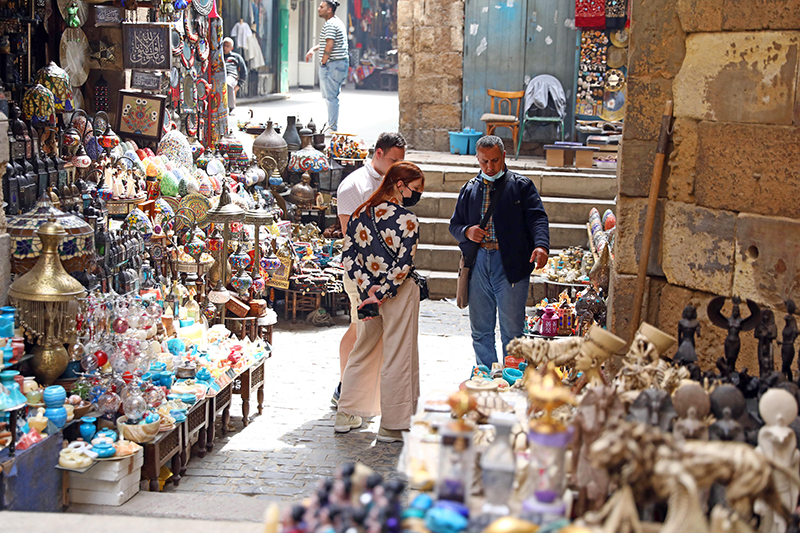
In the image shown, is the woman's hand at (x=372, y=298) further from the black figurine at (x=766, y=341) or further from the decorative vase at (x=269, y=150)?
the decorative vase at (x=269, y=150)

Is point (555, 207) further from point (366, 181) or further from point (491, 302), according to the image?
point (366, 181)

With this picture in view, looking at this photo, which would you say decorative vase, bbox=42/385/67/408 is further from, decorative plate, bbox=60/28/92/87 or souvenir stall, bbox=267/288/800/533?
decorative plate, bbox=60/28/92/87

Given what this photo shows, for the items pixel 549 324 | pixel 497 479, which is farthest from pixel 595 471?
pixel 549 324

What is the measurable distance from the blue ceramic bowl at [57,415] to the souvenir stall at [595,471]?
2.27m

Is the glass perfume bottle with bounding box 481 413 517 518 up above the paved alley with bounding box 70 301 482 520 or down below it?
above

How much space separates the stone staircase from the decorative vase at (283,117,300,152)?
160 cm

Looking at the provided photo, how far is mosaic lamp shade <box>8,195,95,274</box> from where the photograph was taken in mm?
4812

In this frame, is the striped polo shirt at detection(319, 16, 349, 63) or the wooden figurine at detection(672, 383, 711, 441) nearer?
the wooden figurine at detection(672, 383, 711, 441)

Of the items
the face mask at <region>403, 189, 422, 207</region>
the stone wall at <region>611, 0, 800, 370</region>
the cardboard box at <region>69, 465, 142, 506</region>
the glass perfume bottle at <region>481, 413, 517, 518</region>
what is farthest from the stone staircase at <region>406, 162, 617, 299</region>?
the glass perfume bottle at <region>481, 413, 517, 518</region>

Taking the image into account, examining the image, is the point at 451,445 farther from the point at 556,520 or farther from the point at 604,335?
the point at 604,335

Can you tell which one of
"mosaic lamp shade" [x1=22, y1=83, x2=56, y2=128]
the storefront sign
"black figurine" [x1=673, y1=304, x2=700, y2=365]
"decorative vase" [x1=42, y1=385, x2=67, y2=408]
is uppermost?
the storefront sign

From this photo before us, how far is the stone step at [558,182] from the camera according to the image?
1083cm

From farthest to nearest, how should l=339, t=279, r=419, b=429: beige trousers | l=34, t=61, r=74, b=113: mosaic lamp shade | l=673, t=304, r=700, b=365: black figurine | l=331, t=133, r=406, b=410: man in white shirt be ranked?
l=34, t=61, r=74, b=113: mosaic lamp shade, l=331, t=133, r=406, b=410: man in white shirt, l=339, t=279, r=419, b=429: beige trousers, l=673, t=304, r=700, b=365: black figurine

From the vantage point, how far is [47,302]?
15.0ft
